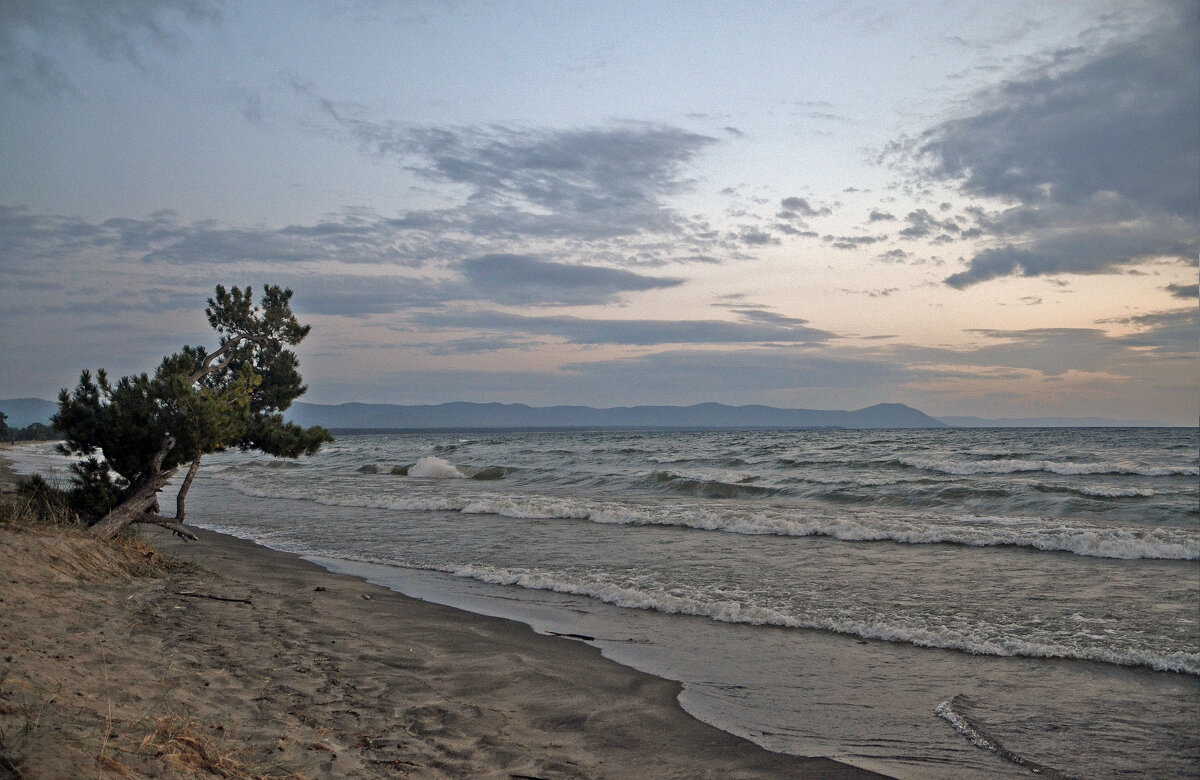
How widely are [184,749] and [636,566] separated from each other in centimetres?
972

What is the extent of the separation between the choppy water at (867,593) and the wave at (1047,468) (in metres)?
2.88

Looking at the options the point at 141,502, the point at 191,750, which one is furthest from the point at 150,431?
the point at 191,750

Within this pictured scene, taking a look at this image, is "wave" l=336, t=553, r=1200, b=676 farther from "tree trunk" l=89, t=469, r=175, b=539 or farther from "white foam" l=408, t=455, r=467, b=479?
"white foam" l=408, t=455, r=467, b=479

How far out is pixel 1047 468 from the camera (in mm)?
32281

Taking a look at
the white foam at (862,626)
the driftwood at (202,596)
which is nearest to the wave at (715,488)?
the white foam at (862,626)

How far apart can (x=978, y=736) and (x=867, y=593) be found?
A: 203 inches

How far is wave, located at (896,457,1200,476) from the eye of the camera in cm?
3025

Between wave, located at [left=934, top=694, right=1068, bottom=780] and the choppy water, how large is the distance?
2 cm

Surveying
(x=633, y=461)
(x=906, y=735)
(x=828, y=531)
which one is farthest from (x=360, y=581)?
(x=633, y=461)

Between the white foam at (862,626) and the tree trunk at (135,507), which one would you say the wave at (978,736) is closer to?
the white foam at (862,626)

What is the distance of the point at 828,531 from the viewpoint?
55.4ft

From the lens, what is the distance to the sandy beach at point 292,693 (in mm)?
3943

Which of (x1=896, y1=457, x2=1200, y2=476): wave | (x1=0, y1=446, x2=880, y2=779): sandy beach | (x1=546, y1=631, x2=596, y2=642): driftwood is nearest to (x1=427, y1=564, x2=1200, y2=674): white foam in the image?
(x1=546, y1=631, x2=596, y2=642): driftwood

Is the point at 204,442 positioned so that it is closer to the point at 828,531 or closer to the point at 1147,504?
the point at 828,531
